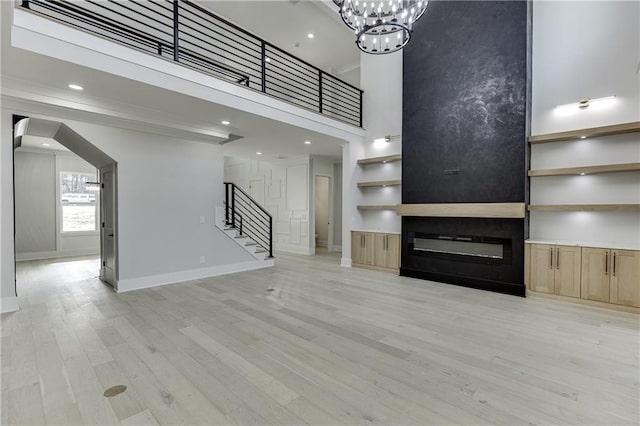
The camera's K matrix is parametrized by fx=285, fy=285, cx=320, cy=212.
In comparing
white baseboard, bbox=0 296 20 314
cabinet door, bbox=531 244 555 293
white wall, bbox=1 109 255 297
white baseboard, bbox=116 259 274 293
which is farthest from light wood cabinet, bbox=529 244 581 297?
white baseboard, bbox=0 296 20 314

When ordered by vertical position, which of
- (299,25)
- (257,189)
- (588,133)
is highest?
(299,25)

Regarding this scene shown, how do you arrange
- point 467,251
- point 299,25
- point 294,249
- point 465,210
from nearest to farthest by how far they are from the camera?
point 465,210 → point 467,251 → point 299,25 → point 294,249

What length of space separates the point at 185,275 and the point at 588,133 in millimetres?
6888

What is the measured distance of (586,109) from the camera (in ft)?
14.0

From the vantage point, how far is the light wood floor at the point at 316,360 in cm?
189

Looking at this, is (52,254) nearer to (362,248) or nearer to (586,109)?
(362,248)

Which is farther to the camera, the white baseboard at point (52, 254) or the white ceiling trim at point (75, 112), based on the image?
the white baseboard at point (52, 254)

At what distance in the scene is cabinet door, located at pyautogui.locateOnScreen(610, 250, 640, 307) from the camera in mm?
3680

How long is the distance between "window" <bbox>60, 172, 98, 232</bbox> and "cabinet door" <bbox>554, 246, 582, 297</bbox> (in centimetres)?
1110

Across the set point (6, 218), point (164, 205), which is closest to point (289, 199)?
point (164, 205)

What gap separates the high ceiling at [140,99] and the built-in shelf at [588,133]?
3.70 meters

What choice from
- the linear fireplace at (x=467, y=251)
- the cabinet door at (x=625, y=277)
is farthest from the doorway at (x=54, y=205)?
the cabinet door at (x=625, y=277)

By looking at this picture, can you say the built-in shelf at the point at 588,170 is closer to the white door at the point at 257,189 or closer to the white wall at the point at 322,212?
the white wall at the point at 322,212

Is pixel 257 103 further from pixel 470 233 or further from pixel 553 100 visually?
pixel 553 100
